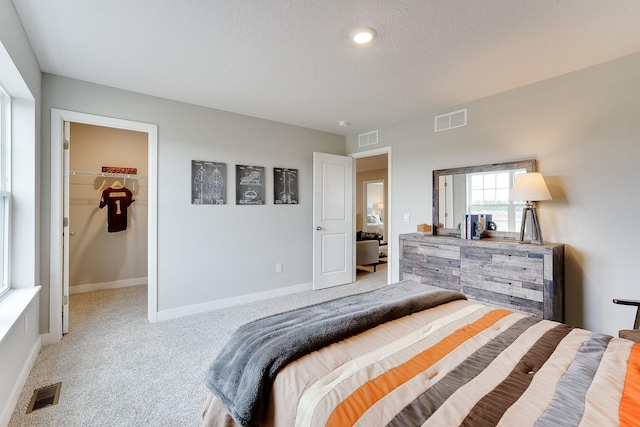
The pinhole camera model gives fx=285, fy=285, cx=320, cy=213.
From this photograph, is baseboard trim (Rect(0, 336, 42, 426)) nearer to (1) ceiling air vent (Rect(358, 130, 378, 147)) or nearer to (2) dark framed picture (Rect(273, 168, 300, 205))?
(2) dark framed picture (Rect(273, 168, 300, 205))

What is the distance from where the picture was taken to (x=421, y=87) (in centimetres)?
292

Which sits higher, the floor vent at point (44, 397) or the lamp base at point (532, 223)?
the lamp base at point (532, 223)

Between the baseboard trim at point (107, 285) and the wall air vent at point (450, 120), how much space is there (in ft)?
16.5

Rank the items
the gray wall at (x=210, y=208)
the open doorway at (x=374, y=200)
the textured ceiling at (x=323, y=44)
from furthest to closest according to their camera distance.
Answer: the open doorway at (x=374, y=200), the gray wall at (x=210, y=208), the textured ceiling at (x=323, y=44)

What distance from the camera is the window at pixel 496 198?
2.98m

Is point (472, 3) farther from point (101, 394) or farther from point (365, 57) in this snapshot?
point (101, 394)

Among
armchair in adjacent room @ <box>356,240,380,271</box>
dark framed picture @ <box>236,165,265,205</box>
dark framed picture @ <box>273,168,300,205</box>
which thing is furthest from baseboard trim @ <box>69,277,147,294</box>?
armchair in adjacent room @ <box>356,240,380,271</box>

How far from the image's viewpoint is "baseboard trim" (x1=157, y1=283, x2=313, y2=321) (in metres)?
3.26

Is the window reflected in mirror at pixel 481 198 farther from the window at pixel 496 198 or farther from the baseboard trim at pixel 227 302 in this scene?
the baseboard trim at pixel 227 302

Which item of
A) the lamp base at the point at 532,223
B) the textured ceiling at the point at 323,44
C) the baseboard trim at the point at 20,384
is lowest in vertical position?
the baseboard trim at the point at 20,384

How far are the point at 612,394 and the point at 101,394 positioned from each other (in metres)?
2.69

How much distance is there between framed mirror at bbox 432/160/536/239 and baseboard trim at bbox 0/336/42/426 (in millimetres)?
3914

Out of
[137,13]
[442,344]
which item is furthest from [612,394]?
[137,13]

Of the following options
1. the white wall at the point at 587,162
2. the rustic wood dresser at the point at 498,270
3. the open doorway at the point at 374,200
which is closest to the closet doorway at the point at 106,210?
the rustic wood dresser at the point at 498,270
